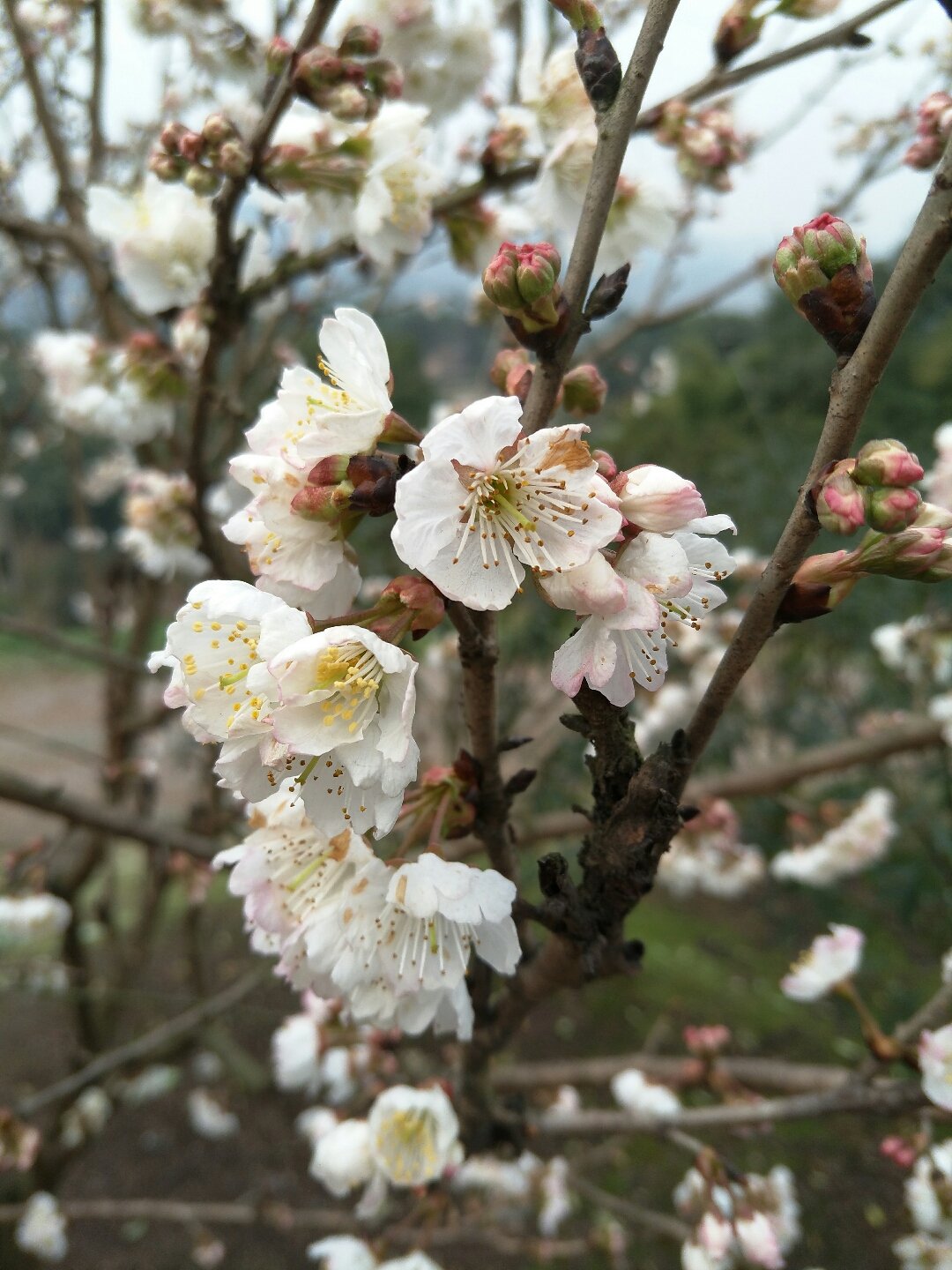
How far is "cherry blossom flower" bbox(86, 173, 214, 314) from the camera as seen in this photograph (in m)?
1.38

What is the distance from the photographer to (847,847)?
2602mm

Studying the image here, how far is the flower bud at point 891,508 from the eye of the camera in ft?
1.70

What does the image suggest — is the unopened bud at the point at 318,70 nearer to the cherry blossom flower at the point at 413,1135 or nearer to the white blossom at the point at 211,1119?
the cherry blossom flower at the point at 413,1135

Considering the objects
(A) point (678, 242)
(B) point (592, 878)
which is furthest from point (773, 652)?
(B) point (592, 878)

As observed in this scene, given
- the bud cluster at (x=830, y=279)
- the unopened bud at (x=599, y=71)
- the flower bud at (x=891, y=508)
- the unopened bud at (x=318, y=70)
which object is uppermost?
the unopened bud at (x=318, y=70)

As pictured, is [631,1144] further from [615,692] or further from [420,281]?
[420,281]

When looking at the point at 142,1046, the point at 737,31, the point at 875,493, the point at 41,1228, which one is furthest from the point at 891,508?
the point at 41,1228

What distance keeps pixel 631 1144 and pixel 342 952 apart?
3.19 m

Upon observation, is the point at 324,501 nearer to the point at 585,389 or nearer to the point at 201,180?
the point at 585,389

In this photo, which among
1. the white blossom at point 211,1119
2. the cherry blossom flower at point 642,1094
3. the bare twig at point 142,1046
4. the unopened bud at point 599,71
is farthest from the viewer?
the white blossom at point 211,1119

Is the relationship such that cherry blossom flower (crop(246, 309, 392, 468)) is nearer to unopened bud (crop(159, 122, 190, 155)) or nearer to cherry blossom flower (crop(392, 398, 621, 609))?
cherry blossom flower (crop(392, 398, 621, 609))

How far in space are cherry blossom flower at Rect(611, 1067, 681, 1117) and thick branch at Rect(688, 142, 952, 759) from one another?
133 centimetres

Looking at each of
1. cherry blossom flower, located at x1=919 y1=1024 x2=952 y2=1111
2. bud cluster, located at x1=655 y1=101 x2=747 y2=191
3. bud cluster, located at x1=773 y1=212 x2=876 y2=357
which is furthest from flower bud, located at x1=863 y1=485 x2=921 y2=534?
bud cluster, located at x1=655 y1=101 x2=747 y2=191

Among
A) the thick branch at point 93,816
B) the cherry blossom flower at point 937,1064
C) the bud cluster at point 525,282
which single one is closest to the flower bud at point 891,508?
the bud cluster at point 525,282
